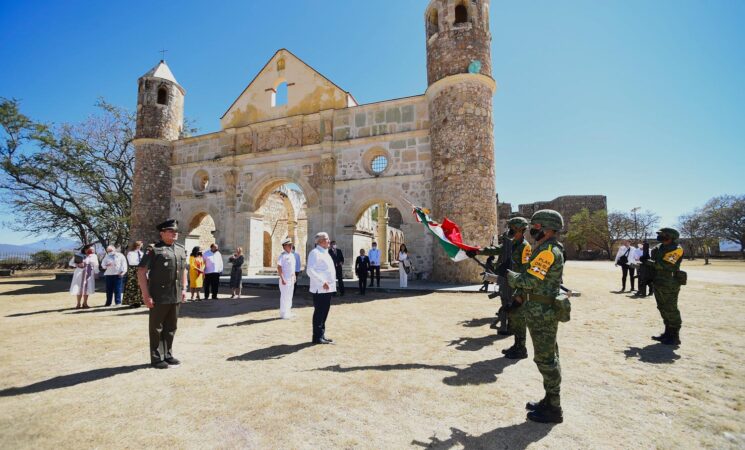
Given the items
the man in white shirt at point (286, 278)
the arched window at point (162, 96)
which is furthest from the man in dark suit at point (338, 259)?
the arched window at point (162, 96)

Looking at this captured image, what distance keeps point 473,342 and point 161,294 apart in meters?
4.53

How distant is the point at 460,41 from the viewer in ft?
42.5

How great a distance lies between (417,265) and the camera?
13570 mm

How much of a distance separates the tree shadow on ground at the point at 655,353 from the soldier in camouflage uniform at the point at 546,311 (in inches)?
101

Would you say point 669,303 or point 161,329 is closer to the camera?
point 161,329

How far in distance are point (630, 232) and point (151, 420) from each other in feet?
163

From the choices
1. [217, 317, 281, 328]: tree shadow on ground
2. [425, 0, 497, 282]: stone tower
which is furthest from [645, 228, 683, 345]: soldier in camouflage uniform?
[217, 317, 281, 328]: tree shadow on ground

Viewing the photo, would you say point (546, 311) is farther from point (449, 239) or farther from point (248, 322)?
point (248, 322)

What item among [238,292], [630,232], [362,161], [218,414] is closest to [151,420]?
[218,414]

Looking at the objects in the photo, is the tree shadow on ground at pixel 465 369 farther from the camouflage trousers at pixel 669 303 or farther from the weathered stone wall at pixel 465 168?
the weathered stone wall at pixel 465 168

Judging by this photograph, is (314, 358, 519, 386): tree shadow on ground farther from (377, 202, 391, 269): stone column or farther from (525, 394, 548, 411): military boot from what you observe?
(377, 202, 391, 269): stone column

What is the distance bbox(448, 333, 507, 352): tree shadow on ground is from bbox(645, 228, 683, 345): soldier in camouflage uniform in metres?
2.48

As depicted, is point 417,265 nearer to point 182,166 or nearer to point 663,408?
point 663,408

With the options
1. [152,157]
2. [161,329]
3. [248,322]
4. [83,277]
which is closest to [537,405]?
[161,329]
